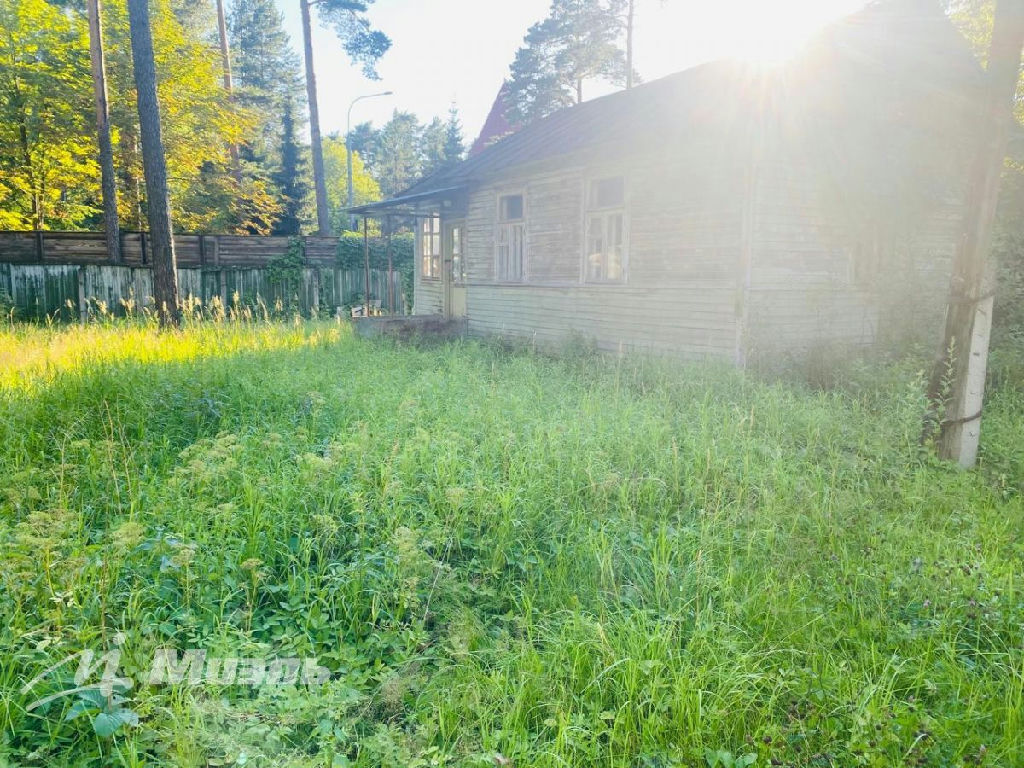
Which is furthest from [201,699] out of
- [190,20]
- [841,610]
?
[190,20]

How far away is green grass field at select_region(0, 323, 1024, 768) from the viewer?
221cm

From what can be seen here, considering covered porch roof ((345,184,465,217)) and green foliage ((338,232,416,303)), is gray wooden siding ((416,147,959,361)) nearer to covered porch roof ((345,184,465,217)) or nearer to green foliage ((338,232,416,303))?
covered porch roof ((345,184,465,217))

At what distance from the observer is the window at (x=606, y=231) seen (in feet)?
34.2

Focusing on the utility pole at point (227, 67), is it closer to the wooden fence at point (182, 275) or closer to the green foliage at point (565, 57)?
the wooden fence at point (182, 275)

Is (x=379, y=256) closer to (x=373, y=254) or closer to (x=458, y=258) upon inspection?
(x=373, y=254)

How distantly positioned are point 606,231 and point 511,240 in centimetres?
284

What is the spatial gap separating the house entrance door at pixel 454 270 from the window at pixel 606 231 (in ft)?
15.3

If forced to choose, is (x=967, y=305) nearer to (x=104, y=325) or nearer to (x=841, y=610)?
(x=841, y=610)

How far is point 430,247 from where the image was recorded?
1664 cm

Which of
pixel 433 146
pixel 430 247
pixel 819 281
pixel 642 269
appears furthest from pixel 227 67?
pixel 433 146

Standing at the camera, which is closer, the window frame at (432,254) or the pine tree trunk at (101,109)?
the pine tree trunk at (101,109)

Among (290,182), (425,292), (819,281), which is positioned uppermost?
(290,182)

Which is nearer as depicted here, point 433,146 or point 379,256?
point 379,256

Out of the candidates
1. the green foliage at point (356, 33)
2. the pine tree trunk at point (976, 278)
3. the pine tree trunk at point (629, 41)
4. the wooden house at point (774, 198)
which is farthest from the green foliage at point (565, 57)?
the pine tree trunk at point (976, 278)
